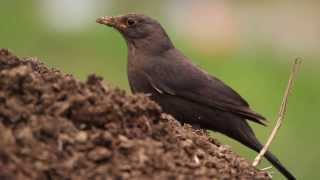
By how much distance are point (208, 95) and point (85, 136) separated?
257 centimetres

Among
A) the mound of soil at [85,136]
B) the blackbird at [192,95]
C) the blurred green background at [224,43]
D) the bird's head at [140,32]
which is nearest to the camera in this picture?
the mound of soil at [85,136]

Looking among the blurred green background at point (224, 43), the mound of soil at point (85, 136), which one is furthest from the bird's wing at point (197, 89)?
the blurred green background at point (224, 43)

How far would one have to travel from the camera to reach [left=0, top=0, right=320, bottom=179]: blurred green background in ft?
41.1

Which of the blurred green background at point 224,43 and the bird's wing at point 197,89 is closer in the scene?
the bird's wing at point 197,89

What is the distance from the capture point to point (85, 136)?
4766 mm

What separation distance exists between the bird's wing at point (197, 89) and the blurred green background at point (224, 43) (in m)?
3.23

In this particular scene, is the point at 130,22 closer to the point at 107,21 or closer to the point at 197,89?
the point at 107,21

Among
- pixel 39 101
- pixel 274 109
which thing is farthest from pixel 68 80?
pixel 274 109

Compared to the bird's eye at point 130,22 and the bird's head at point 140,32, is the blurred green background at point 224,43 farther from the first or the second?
the bird's eye at point 130,22

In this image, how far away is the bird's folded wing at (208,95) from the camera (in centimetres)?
717

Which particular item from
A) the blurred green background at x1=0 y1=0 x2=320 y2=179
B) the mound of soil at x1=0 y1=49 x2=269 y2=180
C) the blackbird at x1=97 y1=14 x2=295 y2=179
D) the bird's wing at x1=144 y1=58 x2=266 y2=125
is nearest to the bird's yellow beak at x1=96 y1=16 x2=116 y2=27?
the blackbird at x1=97 y1=14 x2=295 y2=179

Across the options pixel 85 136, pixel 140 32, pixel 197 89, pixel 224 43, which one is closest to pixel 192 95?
pixel 197 89

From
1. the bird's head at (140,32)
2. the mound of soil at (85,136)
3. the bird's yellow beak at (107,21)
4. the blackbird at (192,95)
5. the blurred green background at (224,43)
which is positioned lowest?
the blurred green background at (224,43)

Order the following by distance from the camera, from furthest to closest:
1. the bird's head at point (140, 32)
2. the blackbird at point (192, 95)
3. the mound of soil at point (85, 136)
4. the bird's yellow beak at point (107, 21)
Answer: the bird's head at point (140, 32)
the bird's yellow beak at point (107, 21)
the blackbird at point (192, 95)
the mound of soil at point (85, 136)
